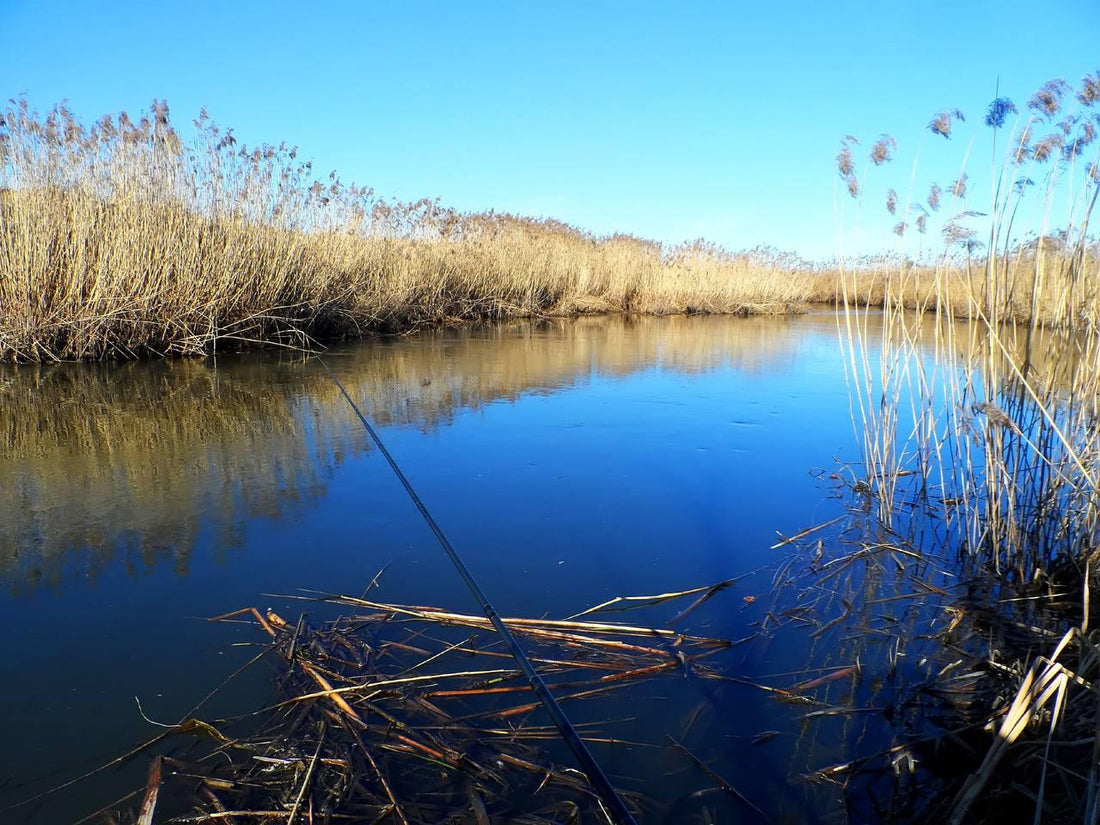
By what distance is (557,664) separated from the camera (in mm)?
1525

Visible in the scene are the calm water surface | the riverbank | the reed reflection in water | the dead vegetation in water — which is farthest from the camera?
the riverbank

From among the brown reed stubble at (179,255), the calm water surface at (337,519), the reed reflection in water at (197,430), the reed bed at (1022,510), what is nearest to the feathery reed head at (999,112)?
the reed bed at (1022,510)

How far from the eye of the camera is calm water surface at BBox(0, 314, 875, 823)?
1.35m

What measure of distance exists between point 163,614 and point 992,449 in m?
2.52

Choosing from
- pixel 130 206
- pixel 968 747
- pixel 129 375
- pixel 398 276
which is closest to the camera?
pixel 968 747

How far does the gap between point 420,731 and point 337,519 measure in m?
1.22

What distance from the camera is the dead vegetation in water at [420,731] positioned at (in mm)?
1119

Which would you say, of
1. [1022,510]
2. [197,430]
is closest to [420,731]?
[1022,510]

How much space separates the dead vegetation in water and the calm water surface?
0.22 feet

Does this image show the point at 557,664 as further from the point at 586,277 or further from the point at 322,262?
the point at 586,277

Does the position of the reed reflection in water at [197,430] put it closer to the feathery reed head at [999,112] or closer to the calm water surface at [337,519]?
the calm water surface at [337,519]

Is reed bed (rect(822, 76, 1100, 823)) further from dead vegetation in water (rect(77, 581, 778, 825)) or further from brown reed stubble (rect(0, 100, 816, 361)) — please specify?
brown reed stubble (rect(0, 100, 816, 361))

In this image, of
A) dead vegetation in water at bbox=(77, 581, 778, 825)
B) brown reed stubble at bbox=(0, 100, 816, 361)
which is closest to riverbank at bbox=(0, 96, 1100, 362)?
brown reed stubble at bbox=(0, 100, 816, 361)

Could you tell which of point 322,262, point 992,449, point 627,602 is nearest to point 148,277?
point 322,262
